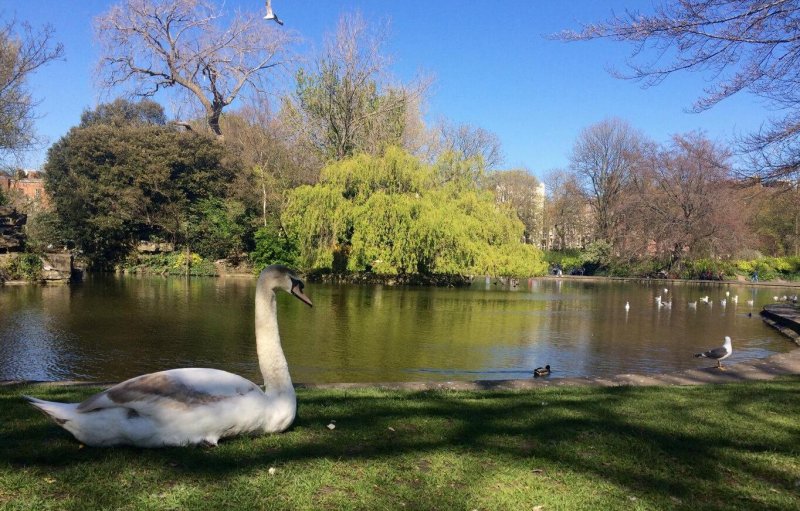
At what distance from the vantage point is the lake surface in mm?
11141

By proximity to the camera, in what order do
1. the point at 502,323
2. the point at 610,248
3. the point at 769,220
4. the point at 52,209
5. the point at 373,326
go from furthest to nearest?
the point at 769,220, the point at 610,248, the point at 52,209, the point at 502,323, the point at 373,326

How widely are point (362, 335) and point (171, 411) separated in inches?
431

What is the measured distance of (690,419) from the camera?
18.0 feet

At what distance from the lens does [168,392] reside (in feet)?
13.1

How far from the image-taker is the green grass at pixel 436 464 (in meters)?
3.37

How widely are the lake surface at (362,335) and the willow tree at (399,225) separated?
15.4ft

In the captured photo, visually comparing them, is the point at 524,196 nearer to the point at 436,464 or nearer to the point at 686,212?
the point at 686,212

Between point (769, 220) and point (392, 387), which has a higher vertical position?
point (769, 220)

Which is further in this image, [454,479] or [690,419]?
[690,419]

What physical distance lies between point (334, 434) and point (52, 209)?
45800mm

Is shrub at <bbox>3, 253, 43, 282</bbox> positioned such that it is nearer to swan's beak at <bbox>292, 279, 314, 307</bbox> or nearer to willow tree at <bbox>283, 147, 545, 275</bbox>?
willow tree at <bbox>283, 147, 545, 275</bbox>

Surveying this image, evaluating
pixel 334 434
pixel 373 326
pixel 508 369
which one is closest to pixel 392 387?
pixel 334 434

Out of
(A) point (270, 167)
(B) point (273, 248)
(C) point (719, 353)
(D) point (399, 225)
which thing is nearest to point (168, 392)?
(C) point (719, 353)

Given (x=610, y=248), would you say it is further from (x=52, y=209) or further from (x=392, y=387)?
(x=392, y=387)
